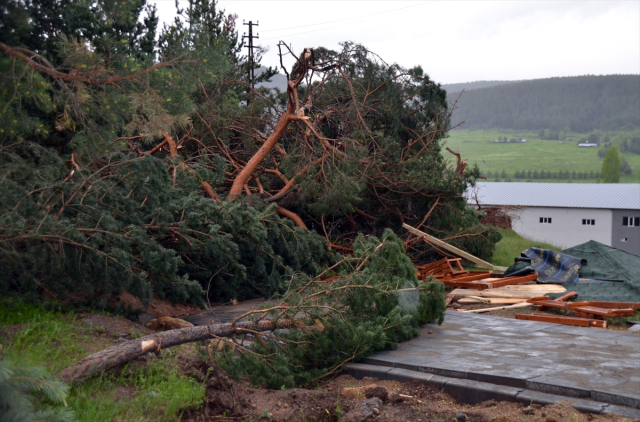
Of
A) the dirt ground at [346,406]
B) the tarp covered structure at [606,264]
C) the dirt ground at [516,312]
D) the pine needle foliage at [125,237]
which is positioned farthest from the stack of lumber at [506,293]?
the dirt ground at [346,406]

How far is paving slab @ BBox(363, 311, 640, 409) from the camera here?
4156mm

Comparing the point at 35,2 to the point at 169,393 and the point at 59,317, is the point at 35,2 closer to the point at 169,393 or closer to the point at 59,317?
the point at 59,317

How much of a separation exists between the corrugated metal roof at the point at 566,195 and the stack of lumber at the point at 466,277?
31.0 meters

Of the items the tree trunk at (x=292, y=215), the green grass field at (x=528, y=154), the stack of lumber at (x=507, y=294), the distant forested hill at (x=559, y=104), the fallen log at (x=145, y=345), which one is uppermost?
the distant forested hill at (x=559, y=104)

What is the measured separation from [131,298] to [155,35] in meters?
8.79

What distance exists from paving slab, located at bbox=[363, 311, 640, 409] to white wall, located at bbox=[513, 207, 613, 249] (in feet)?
123

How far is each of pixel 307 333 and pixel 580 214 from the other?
144ft

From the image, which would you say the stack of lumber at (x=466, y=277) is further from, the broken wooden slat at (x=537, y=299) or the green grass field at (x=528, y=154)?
the green grass field at (x=528, y=154)

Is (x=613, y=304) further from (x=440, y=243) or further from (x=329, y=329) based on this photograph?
(x=329, y=329)

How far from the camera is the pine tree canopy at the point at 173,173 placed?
19.2 feet

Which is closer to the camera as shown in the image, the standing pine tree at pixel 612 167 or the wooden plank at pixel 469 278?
the wooden plank at pixel 469 278

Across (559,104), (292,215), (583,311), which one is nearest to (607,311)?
(583,311)

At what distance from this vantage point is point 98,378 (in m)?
3.94

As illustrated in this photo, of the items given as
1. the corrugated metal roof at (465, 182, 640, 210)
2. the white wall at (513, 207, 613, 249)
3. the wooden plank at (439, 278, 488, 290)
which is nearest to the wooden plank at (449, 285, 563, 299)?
the wooden plank at (439, 278, 488, 290)
